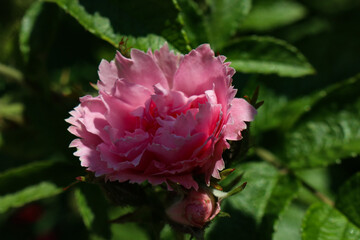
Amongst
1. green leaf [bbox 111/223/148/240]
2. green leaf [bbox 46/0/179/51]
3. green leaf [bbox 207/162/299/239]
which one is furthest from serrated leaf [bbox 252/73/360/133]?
green leaf [bbox 111/223/148/240]

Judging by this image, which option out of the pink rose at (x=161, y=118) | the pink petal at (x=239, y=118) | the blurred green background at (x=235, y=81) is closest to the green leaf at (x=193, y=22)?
the blurred green background at (x=235, y=81)

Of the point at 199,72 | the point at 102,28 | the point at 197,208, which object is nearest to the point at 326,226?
the point at 197,208

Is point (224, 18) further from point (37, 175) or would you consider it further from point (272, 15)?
point (37, 175)

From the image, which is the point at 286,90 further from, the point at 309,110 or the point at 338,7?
the point at 338,7

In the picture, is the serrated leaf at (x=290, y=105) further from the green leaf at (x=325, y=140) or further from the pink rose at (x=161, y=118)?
the pink rose at (x=161, y=118)

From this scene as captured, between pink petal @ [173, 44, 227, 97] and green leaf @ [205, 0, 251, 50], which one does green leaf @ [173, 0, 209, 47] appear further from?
pink petal @ [173, 44, 227, 97]

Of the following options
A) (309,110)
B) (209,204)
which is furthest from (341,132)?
(209,204)
